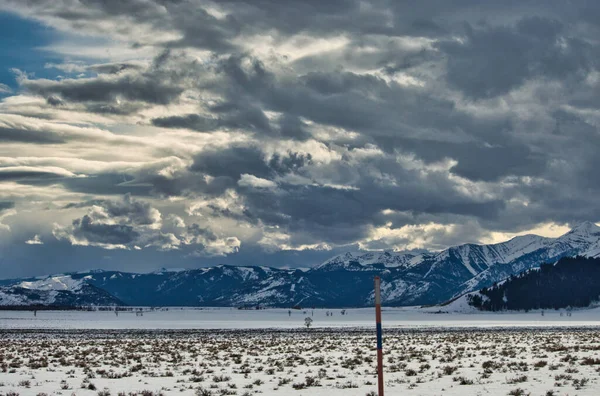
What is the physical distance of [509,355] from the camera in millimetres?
46469

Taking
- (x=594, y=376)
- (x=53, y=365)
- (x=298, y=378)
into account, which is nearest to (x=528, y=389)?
(x=594, y=376)

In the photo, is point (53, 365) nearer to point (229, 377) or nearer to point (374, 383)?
point (229, 377)

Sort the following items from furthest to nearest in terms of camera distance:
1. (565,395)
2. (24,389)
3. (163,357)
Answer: (163,357) → (24,389) → (565,395)

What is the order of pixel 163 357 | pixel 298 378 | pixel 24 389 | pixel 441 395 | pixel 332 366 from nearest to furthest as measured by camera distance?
1. pixel 441 395
2. pixel 24 389
3. pixel 298 378
4. pixel 332 366
5. pixel 163 357

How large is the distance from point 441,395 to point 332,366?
14.4 metres

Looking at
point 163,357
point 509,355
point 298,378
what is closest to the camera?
point 298,378

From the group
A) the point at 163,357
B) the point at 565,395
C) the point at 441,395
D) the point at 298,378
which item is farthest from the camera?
the point at 163,357

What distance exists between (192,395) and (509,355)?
2480 cm


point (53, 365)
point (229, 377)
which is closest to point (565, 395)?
point (229, 377)

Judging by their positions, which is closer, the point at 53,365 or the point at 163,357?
the point at 53,365

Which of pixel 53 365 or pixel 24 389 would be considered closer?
pixel 24 389

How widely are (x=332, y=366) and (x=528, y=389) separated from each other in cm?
1503

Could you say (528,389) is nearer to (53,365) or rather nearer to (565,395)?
(565,395)

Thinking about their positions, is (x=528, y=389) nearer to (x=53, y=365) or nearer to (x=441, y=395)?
(x=441, y=395)
